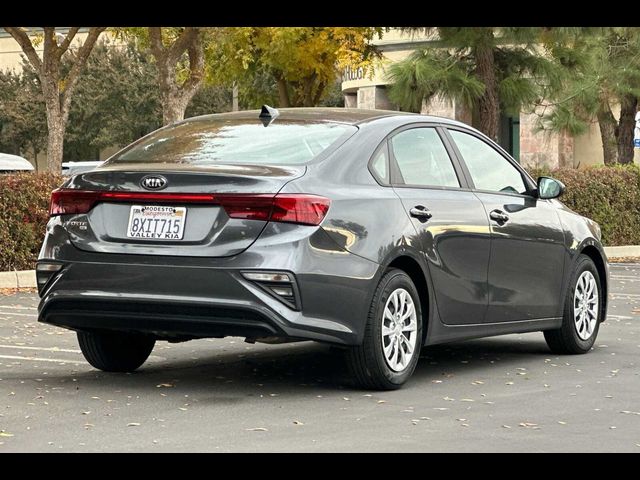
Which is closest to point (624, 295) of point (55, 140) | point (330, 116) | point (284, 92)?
point (330, 116)

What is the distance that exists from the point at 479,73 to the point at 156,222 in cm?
1845

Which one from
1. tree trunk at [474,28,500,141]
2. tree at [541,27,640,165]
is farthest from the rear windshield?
tree at [541,27,640,165]

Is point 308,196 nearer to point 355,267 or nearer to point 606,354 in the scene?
point 355,267

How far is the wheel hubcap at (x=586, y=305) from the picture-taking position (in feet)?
33.5

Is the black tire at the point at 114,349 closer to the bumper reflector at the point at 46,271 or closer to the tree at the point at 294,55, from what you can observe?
the bumper reflector at the point at 46,271

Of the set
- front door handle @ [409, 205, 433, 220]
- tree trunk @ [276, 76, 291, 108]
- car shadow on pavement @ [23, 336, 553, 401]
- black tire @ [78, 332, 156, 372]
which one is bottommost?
car shadow on pavement @ [23, 336, 553, 401]

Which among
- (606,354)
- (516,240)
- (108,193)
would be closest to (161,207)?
(108,193)

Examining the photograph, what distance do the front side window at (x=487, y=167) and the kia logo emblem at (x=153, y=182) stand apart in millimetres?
2234

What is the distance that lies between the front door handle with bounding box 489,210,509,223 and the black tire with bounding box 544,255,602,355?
38.5 inches

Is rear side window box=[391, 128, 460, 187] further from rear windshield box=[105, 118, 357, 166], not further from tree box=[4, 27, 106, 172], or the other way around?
tree box=[4, 27, 106, 172]

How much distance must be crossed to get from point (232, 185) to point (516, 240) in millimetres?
2455

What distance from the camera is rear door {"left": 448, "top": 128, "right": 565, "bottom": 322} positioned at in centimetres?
930

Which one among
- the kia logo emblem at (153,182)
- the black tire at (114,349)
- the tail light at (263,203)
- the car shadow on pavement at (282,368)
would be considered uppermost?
the kia logo emblem at (153,182)

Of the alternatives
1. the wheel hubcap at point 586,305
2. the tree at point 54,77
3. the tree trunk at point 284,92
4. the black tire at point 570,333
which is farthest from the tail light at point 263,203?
the tree trunk at point 284,92
